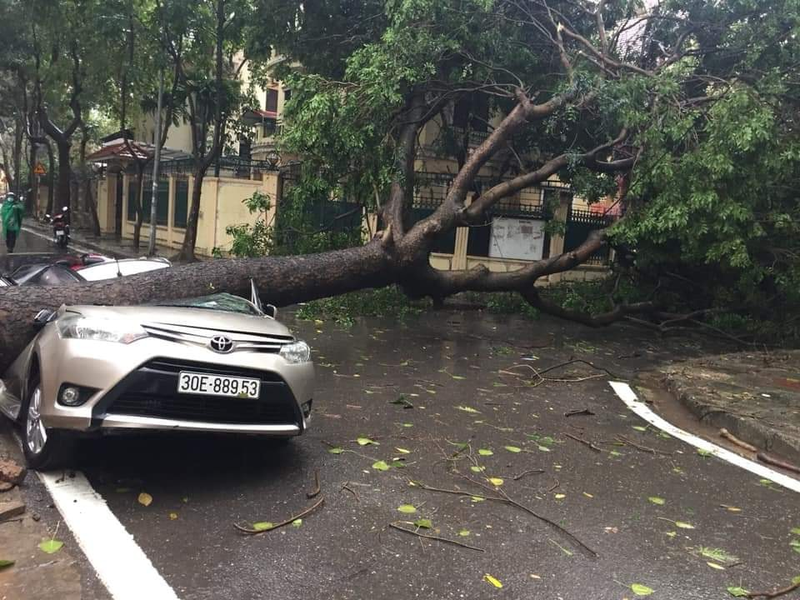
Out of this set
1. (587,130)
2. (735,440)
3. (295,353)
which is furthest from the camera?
(587,130)

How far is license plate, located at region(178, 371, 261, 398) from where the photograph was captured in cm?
398

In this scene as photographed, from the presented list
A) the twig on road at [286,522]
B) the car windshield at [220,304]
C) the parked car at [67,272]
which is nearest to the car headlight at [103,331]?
the car windshield at [220,304]

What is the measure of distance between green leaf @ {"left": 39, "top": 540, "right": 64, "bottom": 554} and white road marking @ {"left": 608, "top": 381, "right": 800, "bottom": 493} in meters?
4.70

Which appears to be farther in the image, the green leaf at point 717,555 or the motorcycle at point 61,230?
the motorcycle at point 61,230

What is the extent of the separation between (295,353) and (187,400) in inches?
32.0

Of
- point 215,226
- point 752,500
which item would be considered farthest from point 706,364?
point 215,226

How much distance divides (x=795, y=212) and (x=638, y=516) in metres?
9.04

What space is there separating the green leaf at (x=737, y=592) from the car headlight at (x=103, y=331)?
336 centimetres

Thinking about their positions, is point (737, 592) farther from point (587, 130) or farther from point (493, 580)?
point (587, 130)

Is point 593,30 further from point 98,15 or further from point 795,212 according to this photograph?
point 98,15

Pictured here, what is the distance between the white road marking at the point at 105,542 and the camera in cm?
307

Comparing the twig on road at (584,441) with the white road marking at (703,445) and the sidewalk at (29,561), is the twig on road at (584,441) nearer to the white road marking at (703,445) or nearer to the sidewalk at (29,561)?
the white road marking at (703,445)

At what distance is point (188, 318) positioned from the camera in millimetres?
4359

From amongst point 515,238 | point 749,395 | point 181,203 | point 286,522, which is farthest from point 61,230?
point 286,522
